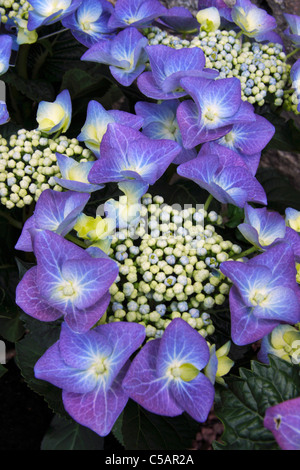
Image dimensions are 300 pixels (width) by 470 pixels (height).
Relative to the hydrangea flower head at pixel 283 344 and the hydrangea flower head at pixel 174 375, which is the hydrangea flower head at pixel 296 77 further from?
the hydrangea flower head at pixel 174 375

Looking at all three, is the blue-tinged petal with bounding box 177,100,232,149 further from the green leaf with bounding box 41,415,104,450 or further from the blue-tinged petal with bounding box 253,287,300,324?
the green leaf with bounding box 41,415,104,450

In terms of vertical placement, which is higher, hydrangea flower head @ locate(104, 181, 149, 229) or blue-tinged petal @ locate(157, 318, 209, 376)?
hydrangea flower head @ locate(104, 181, 149, 229)

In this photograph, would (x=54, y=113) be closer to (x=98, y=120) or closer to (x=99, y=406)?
(x=98, y=120)

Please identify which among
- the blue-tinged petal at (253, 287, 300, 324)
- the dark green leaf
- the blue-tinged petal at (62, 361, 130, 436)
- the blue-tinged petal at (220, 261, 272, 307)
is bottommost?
the dark green leaf

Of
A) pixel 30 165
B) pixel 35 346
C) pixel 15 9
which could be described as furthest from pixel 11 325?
pixel 15 9

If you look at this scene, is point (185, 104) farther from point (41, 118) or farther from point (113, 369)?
point (113, 369)

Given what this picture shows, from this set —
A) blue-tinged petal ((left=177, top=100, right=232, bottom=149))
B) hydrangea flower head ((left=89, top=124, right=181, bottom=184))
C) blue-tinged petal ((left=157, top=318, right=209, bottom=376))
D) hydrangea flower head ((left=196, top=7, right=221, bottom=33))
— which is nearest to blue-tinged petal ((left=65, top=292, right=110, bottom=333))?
blue-tinged petal ((left=157, top=318, right=209, bottom=376))
